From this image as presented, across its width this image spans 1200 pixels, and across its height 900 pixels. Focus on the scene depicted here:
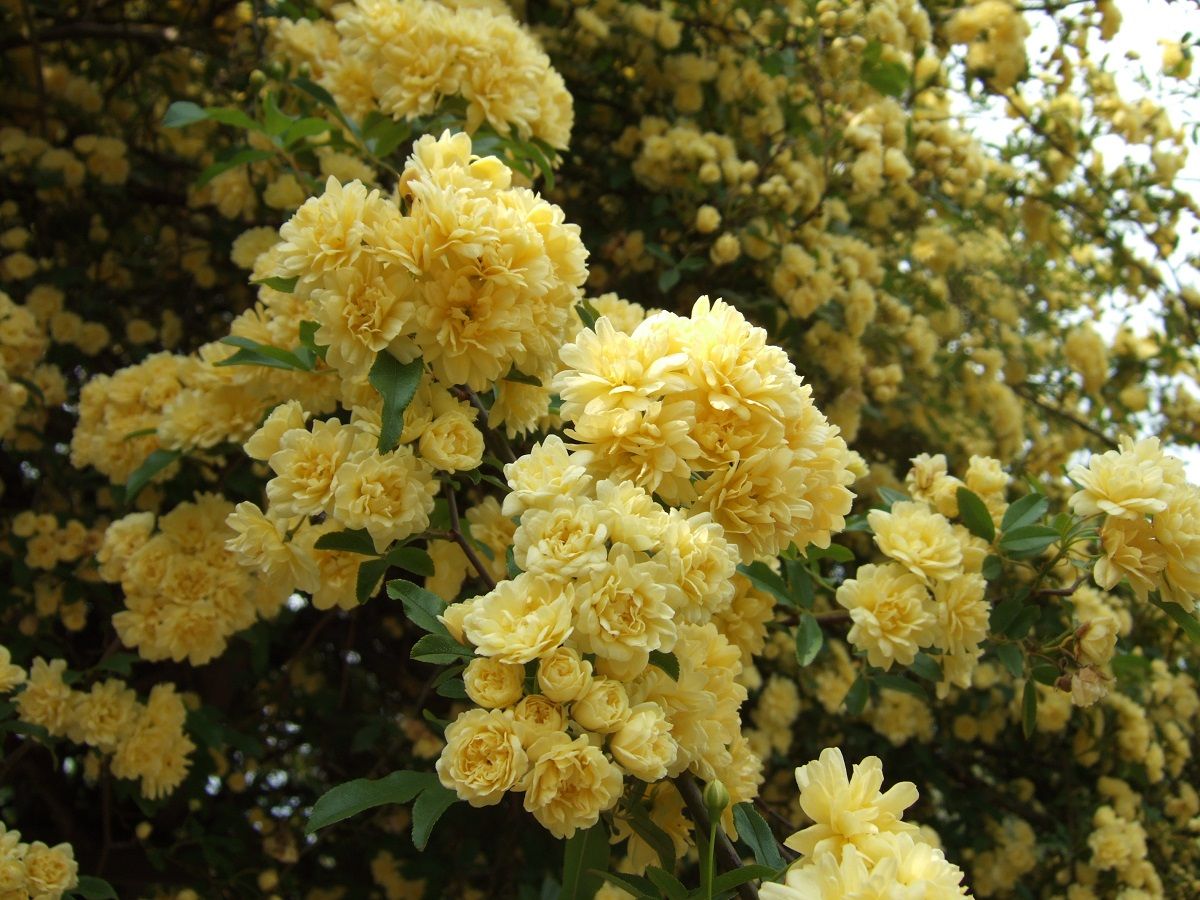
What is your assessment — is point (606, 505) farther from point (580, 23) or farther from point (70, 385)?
point (70, 385)

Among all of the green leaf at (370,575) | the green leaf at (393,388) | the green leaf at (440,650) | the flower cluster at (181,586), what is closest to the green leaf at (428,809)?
the green leaf at (440,650)

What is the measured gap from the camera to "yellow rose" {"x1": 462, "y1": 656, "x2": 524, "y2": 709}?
801 millimetres

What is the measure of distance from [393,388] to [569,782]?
0.40 meters

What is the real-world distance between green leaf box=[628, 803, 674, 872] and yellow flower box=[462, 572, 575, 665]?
8.9 inches

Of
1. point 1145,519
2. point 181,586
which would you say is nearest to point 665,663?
point 1145,519

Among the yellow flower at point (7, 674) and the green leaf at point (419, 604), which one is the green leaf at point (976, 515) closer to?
the green leaf at point (419, 604)

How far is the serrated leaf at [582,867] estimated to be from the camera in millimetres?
878

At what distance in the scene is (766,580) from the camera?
122 centimetres

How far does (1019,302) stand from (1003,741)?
138 centimetres

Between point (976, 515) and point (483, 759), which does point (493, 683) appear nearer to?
point (483, 759)

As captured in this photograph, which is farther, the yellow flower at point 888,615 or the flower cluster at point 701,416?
the yellow flower at point 888,615

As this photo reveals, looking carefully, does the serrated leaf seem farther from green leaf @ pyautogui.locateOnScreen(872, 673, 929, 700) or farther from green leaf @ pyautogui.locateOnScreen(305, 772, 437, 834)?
green leaf @ pyautogui.locateOnScreen(872, 673, 929, 700)

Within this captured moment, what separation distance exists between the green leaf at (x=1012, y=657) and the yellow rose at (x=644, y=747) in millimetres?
629

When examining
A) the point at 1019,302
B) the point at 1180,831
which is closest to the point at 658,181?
the point at 1019,302
